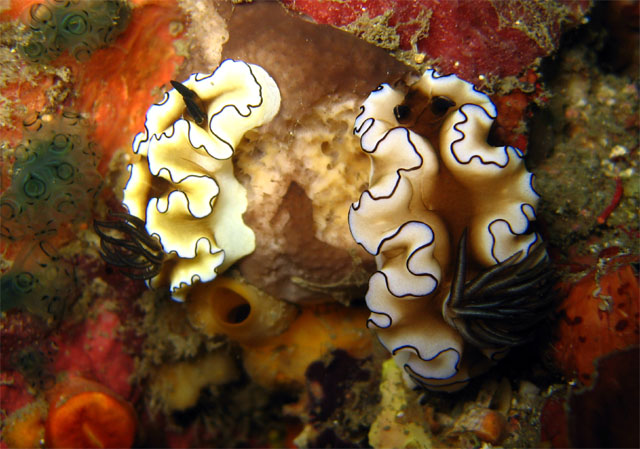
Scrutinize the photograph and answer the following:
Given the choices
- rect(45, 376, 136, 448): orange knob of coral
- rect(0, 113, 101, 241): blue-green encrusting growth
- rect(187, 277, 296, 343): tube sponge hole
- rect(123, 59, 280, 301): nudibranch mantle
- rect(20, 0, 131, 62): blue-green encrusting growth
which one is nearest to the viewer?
rect(123, 59, 280, 301): nudibranch mantle

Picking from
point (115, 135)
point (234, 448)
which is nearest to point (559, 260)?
point (115, 135)

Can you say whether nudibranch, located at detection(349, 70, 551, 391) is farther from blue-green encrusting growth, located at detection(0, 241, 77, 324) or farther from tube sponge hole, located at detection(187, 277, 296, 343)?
blue-green encrusting growth, located at detection(0, 241, 77, 324)

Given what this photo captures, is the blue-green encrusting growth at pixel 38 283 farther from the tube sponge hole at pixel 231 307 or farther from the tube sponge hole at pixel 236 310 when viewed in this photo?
the tube sponge hole at pixel 231 307

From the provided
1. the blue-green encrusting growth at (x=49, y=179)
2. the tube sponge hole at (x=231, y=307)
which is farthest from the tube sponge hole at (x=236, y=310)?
the blue-green encrusting growth at (x=49, y=179)

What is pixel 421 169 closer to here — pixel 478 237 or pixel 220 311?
pixel 478 237

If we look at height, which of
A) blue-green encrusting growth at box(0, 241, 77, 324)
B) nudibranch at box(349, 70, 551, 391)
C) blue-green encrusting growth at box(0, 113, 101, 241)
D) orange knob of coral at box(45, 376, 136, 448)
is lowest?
orange knob of coral at box(45, 376, 136, 448)

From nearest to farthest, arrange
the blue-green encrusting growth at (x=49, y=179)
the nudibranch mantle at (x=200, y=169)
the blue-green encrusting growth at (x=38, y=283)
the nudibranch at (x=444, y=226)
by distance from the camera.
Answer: the nudibranch at (x=444, y=226) < the nudibranch mantle at (x=200, y=169) < the blue-green encrusting growth at (x=49, y=179) < the blue-green encrusting growth at (x=38, y=283)

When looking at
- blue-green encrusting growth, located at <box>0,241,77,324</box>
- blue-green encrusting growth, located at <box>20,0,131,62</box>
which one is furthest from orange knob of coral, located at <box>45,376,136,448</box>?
blue-green encrusting growth, located at <box>20,0,131,62</box>

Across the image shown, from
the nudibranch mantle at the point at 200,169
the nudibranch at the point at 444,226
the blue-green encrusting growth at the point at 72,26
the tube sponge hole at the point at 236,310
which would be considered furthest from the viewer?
the tube sponge hole at the point at 236,310
